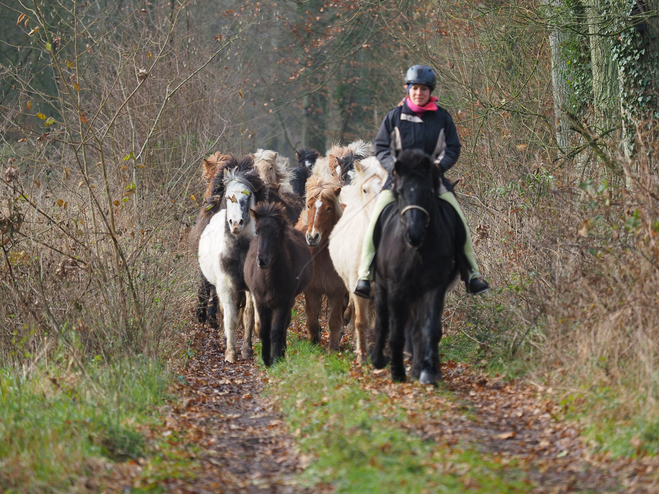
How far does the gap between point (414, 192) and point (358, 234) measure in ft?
6.97

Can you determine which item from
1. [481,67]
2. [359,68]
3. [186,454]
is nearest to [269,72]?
[359,68]

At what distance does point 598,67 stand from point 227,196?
5.60m

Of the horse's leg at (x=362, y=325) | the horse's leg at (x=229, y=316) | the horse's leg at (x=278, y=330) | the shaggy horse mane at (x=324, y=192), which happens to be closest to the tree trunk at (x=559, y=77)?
the shaggy horse mane at (x=324, y=192)

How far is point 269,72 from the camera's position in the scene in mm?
41156

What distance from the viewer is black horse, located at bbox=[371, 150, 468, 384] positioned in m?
7.45

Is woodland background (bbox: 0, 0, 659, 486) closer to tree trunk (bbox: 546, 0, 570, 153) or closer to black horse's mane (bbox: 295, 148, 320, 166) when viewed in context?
tree trunk (bbox: 546, 0, 570, 153)

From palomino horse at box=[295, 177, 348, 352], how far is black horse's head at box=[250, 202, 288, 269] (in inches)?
28.8

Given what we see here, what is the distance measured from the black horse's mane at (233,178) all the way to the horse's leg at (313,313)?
1720 millimetres

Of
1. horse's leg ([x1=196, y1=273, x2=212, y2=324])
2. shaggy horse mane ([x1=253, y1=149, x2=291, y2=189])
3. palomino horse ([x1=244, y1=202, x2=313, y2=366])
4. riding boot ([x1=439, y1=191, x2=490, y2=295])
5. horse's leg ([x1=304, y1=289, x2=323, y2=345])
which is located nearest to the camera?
riding boot ([x1=439, y1=191, x2=490, y2=295])

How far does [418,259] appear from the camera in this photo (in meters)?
7.57

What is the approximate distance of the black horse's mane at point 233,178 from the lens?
1166cm

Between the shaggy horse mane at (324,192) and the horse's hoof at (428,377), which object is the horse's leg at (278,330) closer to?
the shaggy horse mane at (324,192)

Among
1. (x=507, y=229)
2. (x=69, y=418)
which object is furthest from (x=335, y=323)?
(x=69, y=418)

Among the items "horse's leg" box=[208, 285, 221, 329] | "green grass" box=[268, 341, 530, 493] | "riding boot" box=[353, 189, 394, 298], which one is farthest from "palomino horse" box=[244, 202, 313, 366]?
"horse's leg" box=[208, 285, 221, 329]
